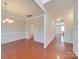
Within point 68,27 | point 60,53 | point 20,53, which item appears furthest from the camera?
point 68,27

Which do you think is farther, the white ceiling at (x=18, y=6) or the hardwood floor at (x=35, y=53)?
the white ceiling at (x=18, y=6)

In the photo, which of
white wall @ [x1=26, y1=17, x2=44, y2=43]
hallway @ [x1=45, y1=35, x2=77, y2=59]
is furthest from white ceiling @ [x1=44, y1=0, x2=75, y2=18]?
hallway @ [x1=45, y1=35, x2=77, y2=59]

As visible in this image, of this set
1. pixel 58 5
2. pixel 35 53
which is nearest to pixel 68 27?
pixel 58 5

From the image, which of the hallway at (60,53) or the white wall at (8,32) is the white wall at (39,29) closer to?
the white wall at (8,32)

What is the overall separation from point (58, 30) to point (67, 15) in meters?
9.64

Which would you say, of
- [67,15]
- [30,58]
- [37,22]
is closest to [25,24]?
[37,22]

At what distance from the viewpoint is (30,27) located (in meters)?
9.88

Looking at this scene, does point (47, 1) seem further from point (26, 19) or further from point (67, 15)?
point (26, 19)

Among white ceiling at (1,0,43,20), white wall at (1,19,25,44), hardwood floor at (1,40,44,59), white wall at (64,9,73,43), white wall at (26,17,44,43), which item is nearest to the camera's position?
hardwood floor at (1,40,44,59)

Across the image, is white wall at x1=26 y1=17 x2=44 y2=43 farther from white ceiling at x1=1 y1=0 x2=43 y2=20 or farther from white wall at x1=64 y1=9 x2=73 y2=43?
white wall at x1=64 y1=9 x2=73 y2=43

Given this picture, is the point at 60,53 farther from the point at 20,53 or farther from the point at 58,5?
the point at 58,5

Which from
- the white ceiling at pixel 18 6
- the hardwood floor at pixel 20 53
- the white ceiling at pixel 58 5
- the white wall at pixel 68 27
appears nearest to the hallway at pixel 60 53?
the hardwood floor at pixel 20 53

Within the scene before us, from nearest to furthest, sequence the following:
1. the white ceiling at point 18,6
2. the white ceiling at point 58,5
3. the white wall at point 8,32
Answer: the white wall at point 8,32, the white ceiling at point 18,6, the white ceiling at point 58,5

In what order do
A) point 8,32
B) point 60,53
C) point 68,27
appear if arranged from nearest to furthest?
point 60,53
point 8,32
point 68,27
